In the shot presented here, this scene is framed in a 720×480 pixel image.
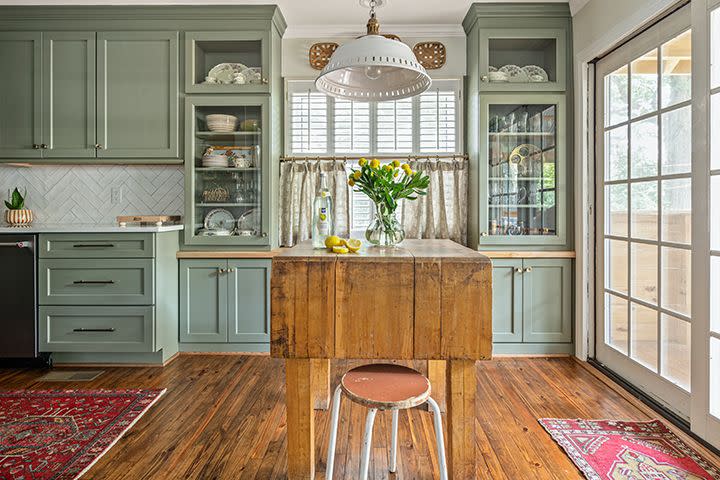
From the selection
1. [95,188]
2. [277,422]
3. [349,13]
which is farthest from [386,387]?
[95,188]

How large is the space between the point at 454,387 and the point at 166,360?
234 centimetres

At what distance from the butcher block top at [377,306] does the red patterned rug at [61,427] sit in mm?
1101

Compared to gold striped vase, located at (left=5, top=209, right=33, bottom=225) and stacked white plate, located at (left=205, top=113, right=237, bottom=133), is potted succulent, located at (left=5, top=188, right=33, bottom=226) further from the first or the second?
stacked white plate, located at (left=205, top=113, right=237, bottom=133)

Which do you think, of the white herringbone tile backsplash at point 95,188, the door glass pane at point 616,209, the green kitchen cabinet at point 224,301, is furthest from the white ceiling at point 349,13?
the green kitchen cabinet at point 224,301

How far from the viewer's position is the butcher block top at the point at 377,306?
1.58 m

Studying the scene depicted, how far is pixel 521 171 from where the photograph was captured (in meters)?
3.36

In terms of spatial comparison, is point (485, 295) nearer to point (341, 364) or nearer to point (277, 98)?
point (341, 364)

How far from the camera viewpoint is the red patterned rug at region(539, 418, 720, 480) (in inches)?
69.4

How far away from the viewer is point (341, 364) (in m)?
3.17

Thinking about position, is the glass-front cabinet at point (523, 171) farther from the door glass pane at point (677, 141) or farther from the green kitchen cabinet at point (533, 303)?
the door glass pane at point (677, 141)

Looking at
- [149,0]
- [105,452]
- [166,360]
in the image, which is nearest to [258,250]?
[166,360]

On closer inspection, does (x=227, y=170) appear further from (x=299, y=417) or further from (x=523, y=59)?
(x=523, y=59)

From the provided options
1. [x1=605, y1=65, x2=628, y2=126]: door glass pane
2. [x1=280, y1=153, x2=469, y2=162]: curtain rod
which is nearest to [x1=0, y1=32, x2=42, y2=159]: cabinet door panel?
[x1=280, y1=153, x2=469, y2=162]: curtain rod

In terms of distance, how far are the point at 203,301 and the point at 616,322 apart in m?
2.95
